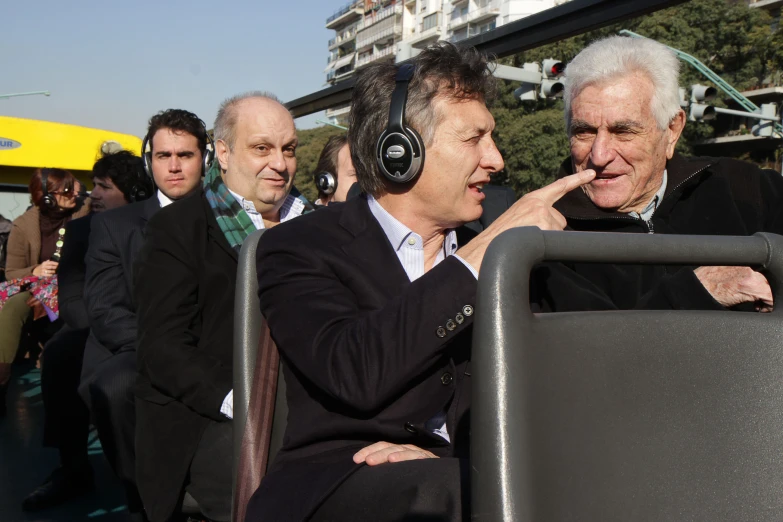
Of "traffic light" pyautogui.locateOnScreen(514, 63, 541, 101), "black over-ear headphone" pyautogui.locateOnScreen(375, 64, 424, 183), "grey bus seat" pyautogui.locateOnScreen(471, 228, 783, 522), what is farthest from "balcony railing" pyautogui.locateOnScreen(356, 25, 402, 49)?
"grey bus seat" pyautogui.locateOnScreen(471, 228, 783, 522)

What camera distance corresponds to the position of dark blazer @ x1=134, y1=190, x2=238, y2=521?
306cm

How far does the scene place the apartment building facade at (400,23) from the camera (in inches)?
3253

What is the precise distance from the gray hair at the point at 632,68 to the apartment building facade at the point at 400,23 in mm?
70251

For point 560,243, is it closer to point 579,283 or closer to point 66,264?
point 579,283

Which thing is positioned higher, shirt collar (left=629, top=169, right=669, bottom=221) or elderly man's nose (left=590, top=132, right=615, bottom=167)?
elderly man's nose (left=590, top=132, right=615, bottom=167)

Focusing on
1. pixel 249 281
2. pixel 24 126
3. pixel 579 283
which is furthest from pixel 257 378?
pixel 24 126

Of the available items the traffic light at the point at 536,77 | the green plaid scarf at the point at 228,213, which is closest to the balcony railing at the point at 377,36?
the traffic light at the point at 536,77

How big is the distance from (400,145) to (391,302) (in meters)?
0.58

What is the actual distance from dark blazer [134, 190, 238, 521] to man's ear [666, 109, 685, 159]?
1646 mm

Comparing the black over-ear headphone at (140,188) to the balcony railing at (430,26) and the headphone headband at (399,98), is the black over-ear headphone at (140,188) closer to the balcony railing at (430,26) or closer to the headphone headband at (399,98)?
the headphone headband at (399,98)

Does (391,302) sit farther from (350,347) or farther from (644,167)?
(644,167)

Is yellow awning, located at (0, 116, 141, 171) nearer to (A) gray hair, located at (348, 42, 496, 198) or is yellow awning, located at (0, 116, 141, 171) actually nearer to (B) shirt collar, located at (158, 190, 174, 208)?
(B) shirt collar, located at (158, 190, 174, 208)

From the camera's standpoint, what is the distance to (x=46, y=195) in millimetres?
6816

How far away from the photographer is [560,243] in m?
1.38
